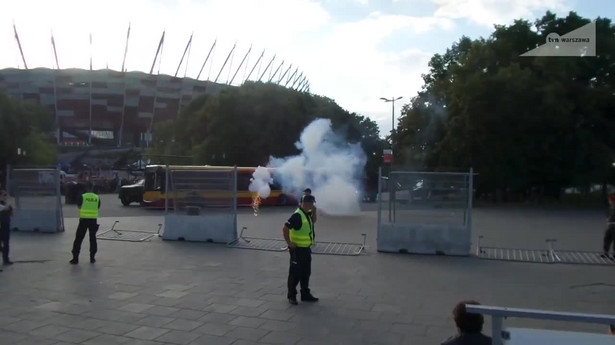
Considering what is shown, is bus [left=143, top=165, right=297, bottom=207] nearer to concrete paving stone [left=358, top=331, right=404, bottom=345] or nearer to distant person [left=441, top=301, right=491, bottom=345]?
concrete paving stone [left=358, top=331, right=404, bottom=345]

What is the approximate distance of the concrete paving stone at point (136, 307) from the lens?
25.5ft

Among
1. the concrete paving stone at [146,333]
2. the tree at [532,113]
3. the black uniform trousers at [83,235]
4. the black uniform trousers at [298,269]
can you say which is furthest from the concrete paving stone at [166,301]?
the tree at [532,113]

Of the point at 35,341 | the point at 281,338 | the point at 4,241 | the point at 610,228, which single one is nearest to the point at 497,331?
the point at 281,338

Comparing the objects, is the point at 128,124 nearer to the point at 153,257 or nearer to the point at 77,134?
the point at 77,134

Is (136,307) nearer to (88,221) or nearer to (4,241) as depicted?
(88,221)

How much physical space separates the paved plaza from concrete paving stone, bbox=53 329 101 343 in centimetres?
1

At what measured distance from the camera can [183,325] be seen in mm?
7066

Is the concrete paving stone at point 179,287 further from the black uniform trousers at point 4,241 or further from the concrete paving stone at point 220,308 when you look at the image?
the black uniform trousers at point 4,241

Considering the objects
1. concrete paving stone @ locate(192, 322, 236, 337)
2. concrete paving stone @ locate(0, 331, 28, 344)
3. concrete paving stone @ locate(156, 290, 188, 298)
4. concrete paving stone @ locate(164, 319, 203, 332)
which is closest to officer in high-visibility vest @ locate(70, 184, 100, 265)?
concrete paving stone @ locate(156, 290, 188, 298)

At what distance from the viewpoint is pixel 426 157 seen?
41.0m

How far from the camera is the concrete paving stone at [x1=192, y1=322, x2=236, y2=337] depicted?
6779 millimetres

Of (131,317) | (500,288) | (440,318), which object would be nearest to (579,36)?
(500,288)

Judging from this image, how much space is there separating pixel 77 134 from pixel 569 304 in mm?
97763

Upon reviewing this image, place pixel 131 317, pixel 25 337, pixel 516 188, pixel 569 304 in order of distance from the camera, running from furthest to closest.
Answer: pixel 516 188 < pixel 569 304 < pixel 131 317 < pixel 25 337
